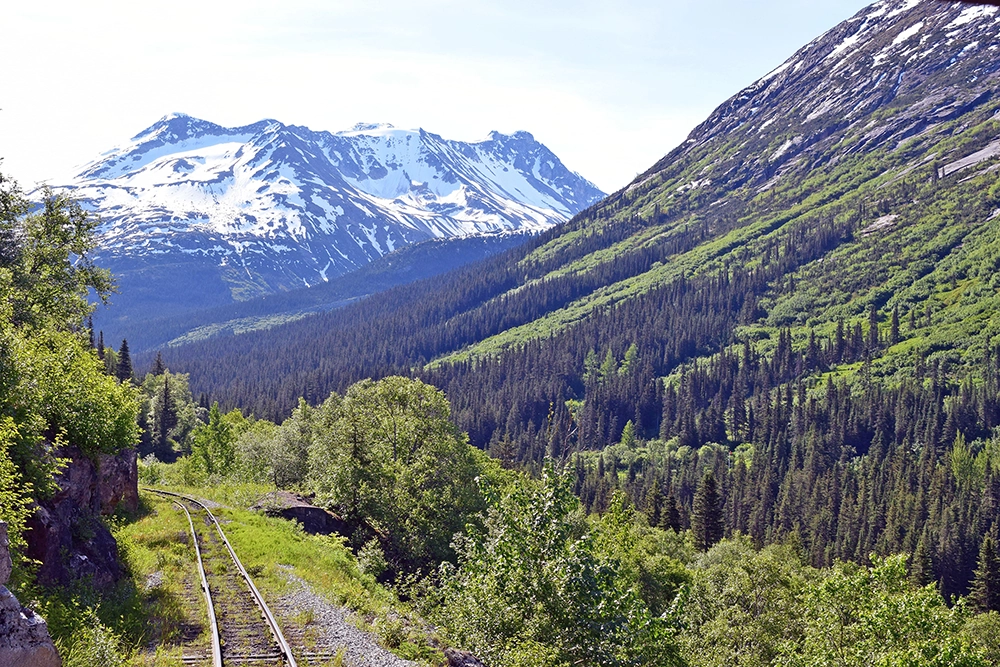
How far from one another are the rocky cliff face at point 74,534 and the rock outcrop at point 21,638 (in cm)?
724

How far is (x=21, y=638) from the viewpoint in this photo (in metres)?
11.2

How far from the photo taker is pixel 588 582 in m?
20.9

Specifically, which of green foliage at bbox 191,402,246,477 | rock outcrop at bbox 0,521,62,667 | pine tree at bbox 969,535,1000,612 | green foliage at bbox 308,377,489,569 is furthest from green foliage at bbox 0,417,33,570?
pine tree at bbox 969,535,1000,612

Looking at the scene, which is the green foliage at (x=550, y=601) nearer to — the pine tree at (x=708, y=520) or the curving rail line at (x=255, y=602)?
the curving rail line at (x=255, y=602)

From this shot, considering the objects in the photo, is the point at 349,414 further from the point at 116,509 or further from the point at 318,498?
the point at 116,509

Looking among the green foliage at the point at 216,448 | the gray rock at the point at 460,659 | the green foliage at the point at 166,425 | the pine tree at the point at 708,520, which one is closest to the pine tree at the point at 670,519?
the pine tree at the point at 708,520

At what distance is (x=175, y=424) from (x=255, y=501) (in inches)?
3527

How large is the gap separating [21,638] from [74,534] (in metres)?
11.1

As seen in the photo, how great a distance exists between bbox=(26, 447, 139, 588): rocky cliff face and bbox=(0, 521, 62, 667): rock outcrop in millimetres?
7241

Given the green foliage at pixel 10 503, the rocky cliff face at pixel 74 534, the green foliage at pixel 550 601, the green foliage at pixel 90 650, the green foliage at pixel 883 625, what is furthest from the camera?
the green foliage at pixel 883 625

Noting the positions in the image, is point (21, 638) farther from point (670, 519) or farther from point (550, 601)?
point (670, 519)

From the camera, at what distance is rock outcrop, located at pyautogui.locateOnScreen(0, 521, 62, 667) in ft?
36.1

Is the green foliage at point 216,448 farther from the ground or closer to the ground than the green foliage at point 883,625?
farther from the ground

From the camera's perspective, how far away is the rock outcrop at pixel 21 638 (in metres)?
11.0
